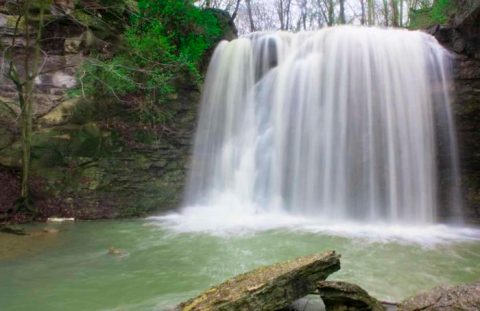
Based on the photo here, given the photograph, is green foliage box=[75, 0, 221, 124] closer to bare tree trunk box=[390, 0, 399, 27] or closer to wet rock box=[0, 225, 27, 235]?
wet rock box=[0, 225, 27, 235]

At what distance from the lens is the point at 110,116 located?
424 inches

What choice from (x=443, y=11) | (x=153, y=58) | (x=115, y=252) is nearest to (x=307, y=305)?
(x=115, y=252)

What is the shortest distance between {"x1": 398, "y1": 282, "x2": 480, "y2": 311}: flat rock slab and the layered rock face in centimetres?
715

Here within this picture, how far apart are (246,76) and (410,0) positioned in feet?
49.6

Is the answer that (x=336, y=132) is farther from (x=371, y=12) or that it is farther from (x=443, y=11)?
(x=371, y=12)

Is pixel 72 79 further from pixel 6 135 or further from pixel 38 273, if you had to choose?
pixel 38 273

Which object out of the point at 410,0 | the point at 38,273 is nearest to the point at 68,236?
the point at 38,273

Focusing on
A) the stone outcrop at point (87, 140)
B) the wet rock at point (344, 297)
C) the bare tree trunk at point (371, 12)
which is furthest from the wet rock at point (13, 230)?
the bare tree trunk at point (371, 12)

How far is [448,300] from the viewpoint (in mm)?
3104

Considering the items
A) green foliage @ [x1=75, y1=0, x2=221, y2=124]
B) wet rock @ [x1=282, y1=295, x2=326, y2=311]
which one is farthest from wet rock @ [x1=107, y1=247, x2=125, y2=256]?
green foliage @ [x1=75, y1=0, x2=221, y2=124]

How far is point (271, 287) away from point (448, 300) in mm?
1328

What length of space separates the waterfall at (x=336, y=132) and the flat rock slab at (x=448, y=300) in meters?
6.12

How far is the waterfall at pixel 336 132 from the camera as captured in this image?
9578 mm

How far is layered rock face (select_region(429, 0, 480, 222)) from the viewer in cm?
954
